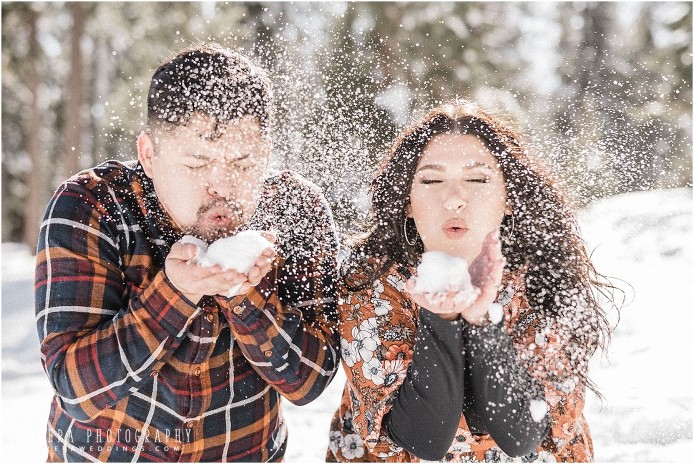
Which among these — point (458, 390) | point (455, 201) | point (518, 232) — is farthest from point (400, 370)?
point (518, 232)

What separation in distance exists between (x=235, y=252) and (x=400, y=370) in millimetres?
656

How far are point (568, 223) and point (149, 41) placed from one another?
9.97 m

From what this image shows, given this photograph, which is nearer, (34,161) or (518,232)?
(518,232)

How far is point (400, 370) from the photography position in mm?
2172

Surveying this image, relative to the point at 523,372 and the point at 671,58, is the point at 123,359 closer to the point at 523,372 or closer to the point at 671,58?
the point at 523,372

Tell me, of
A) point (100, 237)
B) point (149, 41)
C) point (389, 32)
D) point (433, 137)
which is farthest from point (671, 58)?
point (100, 237)

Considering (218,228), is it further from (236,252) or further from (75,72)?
(75,72)

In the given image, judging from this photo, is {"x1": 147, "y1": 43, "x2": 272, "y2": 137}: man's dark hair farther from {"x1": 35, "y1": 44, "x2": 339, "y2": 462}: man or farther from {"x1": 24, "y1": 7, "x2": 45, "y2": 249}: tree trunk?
{"x1": 24, "y1": 7, "x2": 45, "y2": 249}: tree trunk

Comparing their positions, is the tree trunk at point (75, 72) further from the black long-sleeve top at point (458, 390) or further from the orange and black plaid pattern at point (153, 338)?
the black long-sleeve top at point (458, 390)

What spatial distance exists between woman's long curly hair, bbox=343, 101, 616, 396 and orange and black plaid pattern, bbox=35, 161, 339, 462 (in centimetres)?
22

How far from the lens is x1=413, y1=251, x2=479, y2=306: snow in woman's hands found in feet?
6.25

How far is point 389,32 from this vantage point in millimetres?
8523

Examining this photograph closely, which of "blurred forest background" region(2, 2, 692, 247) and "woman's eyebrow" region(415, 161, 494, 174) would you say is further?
"blurred forest background" region(2, 2, 692, 247)

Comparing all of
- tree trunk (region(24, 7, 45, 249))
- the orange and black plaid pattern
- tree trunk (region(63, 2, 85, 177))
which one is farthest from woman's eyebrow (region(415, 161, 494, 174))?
tree trunk (region(24, 7, 45, 249))
